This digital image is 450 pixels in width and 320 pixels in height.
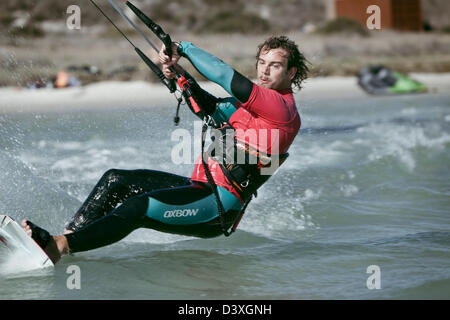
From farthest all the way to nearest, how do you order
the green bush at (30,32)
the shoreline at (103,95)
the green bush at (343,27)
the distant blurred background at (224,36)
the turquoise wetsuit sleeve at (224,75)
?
the green bush at (343,27)
the green bush at (30,32)
the distant blurred background at (224,36)
the shoreline at (103,95)
the turquoise wetsuit sleeve at (224,75)

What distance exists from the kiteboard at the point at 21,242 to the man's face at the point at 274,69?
158cm

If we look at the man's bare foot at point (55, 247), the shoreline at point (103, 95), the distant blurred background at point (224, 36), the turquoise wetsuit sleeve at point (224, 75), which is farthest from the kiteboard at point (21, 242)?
the distant blurred background at point (224, 36)

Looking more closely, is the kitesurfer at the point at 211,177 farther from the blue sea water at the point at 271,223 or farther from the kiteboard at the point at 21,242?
the blue sea water at the point at 271,223

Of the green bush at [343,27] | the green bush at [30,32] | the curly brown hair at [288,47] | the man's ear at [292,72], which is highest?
the green bush at [343,27]

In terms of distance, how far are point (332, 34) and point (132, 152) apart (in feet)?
59.5

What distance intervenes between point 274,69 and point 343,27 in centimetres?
2236

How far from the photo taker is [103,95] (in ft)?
49.4

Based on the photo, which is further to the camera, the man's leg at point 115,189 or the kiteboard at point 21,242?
the man's leg at point 115,189

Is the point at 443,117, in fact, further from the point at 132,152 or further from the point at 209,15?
the point at 209,15

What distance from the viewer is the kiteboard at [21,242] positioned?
3447 millimetres

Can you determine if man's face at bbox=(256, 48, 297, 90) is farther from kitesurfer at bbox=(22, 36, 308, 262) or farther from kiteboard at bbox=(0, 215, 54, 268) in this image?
kiteboard at bbox=(0, 215, 54, 268)

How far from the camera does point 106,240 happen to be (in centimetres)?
357

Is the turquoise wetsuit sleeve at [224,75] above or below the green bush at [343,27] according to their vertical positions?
below
